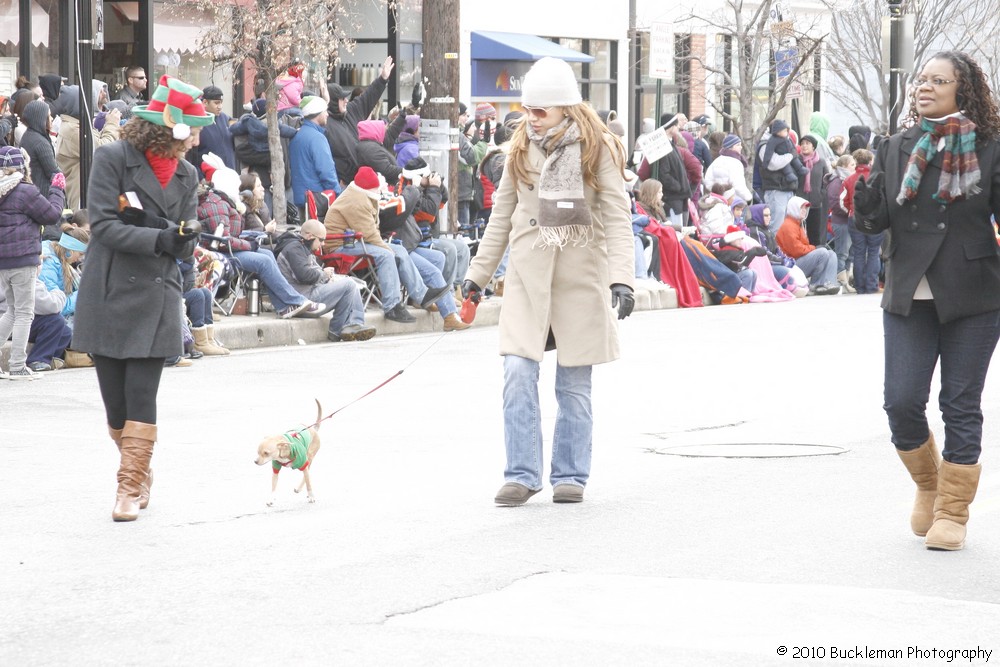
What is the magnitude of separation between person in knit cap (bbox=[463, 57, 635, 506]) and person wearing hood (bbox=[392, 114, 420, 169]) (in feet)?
35.0

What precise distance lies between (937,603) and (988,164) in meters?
1.81

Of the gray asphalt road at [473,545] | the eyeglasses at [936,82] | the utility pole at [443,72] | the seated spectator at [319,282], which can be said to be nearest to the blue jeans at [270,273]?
the seated spectator at [319,282]

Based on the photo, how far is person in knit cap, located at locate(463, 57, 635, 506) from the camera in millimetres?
7422

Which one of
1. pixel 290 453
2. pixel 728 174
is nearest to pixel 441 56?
pixel 728 174

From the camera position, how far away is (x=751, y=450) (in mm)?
9117

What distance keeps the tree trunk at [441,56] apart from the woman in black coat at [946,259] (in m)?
11.7

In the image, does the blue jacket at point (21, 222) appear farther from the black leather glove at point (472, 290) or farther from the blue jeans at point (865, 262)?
the blue jeans at point (865, 262)

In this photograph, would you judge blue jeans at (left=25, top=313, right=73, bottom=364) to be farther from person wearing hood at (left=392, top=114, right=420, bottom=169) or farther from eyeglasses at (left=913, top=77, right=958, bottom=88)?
eyeglasses at (left=913, top=77, right=958, bottom=88)

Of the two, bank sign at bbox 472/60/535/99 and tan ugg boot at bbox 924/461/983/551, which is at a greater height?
bank sign at bbox 472/60/535/99

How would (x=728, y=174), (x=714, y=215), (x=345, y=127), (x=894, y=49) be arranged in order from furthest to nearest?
(x=894, y=49), (x=728, y=174), (x=714, y=215), (x=345, y=127)

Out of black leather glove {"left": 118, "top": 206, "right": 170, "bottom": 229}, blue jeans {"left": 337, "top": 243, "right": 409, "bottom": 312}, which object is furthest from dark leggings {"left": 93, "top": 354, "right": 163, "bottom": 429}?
blue jeans {"left": 337, "top": 243, "right": 409, "bottom": 312}

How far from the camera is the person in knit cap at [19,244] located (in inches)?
488

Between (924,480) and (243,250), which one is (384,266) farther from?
(924,480)

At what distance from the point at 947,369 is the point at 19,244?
800 centimetres
